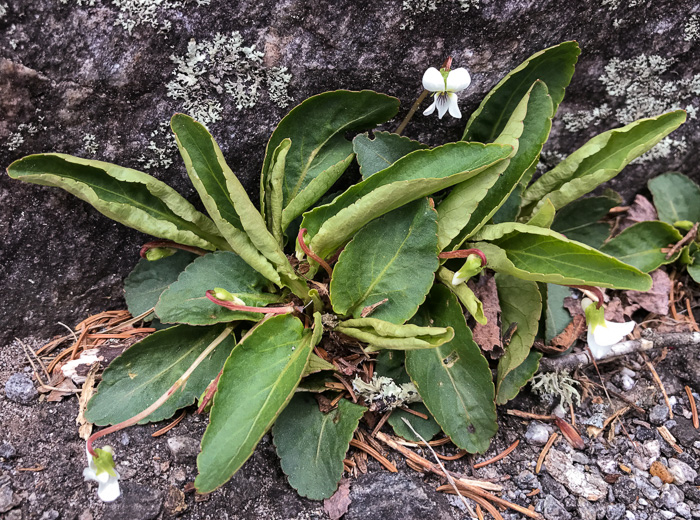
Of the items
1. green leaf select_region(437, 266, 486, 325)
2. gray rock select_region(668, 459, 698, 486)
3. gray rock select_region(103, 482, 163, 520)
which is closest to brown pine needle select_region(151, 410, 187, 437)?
gray rock select_region(103, 482, 163, 520)

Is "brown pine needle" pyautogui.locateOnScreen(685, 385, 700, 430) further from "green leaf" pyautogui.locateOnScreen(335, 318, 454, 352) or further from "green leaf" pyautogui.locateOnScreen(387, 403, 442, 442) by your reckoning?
"green leaf" pyautogui.locateOnScreen(335, 318, 454, 352)

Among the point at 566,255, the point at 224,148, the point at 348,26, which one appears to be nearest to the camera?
the point at 566,255

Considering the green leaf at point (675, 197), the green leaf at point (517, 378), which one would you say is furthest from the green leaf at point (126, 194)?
the green leaf at point (675, 197)

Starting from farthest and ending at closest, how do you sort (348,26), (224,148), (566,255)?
1. (224,148)
2. (348,26)
3. (566,255)

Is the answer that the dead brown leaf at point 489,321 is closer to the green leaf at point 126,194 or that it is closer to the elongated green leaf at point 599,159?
the elongated green leaf at point 599,159

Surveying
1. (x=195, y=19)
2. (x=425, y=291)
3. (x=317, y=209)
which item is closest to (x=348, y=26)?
(x=195, y=19)

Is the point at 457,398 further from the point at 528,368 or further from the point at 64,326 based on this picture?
the point at 64,326

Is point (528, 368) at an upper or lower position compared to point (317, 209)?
lower
